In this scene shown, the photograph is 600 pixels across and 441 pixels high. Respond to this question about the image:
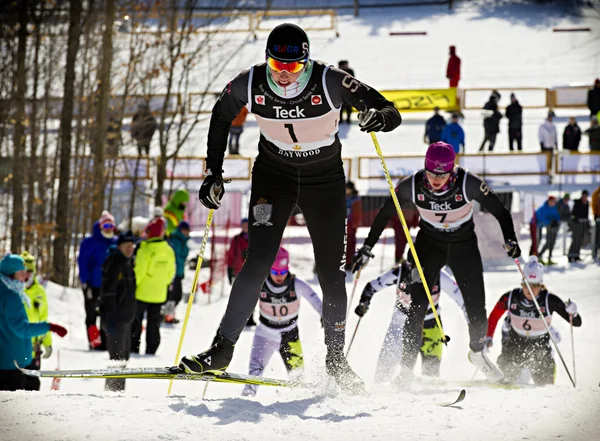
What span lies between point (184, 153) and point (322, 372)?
17861mm

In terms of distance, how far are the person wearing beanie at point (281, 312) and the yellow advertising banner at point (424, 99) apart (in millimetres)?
17750

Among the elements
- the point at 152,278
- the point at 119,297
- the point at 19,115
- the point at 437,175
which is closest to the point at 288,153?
the point at 437,175

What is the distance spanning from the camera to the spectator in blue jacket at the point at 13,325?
23.8 ft

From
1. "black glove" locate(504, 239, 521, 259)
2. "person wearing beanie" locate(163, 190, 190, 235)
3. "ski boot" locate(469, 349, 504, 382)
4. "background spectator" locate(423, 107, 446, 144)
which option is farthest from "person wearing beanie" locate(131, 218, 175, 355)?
"background spectator" locate(423, 107, 446, 144)

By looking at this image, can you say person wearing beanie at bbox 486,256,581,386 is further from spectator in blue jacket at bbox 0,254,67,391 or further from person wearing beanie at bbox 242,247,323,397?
spectator in blue jacket at bbox 0,254,67,391

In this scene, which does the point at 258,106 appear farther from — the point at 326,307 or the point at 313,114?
the point at 326,307

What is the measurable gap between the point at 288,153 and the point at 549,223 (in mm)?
11756

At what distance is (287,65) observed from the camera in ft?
18.3

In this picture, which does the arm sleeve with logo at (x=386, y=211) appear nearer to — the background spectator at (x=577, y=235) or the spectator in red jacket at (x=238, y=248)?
the spectator in red jacket at (x=238, y=248)

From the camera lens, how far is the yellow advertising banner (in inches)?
1032

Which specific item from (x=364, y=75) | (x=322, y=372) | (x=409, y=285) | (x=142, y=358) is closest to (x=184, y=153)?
(x=364, y=75)

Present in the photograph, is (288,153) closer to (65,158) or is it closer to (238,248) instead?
(238,248)

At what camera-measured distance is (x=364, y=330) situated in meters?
12.3

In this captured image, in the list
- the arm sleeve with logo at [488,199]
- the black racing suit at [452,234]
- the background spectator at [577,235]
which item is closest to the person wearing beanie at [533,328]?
the black racing suit at [452,234]
